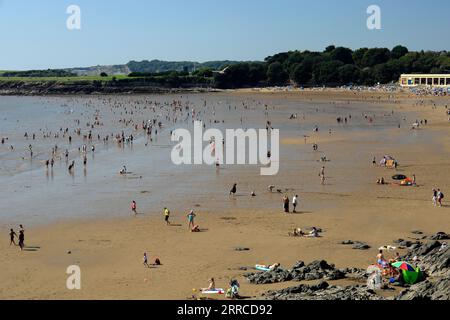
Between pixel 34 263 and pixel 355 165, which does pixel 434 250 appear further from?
pixel 355 165

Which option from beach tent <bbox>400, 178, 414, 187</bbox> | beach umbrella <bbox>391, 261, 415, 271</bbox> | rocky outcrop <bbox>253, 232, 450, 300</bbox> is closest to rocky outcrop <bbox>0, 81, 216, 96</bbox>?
beach tent <bbox>400, 178, 414, 187</bbox>

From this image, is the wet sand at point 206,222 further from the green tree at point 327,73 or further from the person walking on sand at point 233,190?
the green tree at point 327,73

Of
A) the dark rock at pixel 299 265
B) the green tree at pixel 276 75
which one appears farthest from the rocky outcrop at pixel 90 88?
the dark rock at pixel 299 265

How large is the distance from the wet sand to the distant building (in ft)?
283

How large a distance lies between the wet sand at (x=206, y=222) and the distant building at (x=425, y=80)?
8612 cm

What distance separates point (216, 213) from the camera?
24.4 meters

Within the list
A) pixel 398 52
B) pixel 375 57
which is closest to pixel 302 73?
pixel 375 57

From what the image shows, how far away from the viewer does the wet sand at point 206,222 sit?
16.7 metres

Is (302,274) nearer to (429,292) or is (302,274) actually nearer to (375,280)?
(375,280)

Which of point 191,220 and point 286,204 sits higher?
point 286,204

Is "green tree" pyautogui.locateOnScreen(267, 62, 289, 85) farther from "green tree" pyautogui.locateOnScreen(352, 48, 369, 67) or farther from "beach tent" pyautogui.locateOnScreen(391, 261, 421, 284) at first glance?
"beach tent" pyautogui.locateOnScreen(391, 261, 421, 284)

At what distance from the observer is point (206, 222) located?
22953 millimetres

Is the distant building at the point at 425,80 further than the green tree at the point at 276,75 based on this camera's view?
No

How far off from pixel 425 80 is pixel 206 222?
110 meters
